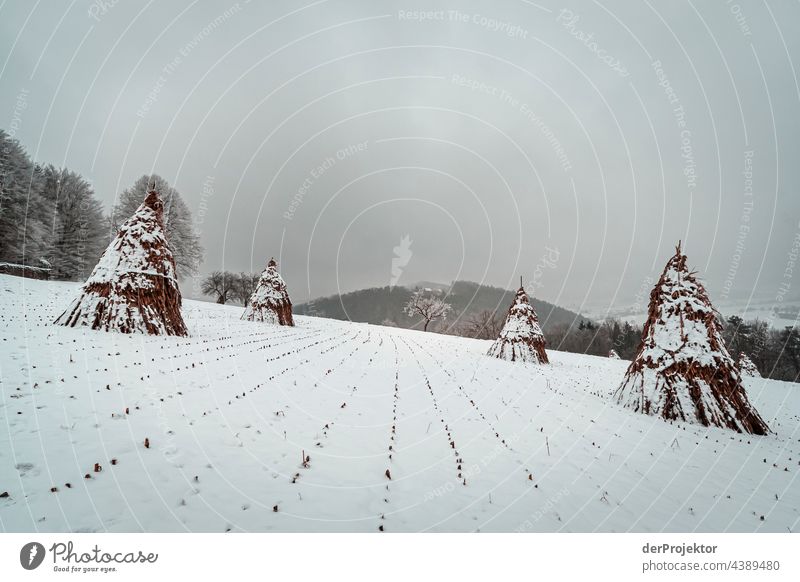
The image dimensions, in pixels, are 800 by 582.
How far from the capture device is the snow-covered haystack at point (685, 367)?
8.05 m

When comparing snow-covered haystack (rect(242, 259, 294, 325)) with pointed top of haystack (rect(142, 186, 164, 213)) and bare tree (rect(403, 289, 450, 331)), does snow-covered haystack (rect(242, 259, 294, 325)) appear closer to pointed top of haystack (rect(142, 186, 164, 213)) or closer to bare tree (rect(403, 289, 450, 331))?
pointed top of haystack (rect(142, 186, 164, 213))

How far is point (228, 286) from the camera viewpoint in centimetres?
5234

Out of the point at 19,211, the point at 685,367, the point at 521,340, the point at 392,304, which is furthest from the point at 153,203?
Answer: the point at 392,304

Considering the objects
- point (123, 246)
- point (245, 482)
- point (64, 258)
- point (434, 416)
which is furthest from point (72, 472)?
point (64, 258)

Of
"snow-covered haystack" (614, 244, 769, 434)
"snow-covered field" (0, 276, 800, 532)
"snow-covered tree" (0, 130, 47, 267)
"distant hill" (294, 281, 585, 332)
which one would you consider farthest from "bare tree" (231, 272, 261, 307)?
"distant hill" (294, 281, 585, 332)

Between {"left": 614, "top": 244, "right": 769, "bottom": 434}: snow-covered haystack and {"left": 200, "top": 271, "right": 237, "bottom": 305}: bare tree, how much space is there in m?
56.8

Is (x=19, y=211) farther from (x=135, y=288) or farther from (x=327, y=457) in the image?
(x=327, y=457)

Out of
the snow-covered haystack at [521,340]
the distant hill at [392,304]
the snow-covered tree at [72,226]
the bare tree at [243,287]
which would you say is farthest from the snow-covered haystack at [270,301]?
the distant hill at [392,304]

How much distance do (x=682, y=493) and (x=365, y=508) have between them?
187 inches

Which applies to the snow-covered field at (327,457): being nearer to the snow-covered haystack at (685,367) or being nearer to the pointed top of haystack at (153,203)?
the snow-covered haystack at (685,367)

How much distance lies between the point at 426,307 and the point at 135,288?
47932 millimetres

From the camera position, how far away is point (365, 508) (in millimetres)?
3387
